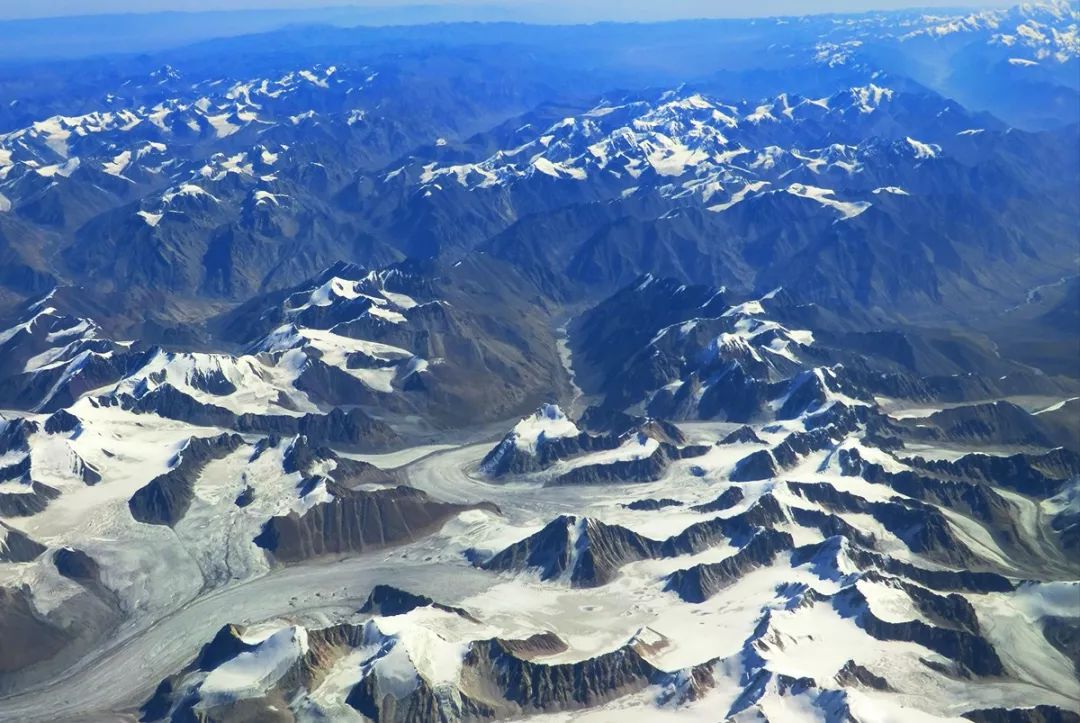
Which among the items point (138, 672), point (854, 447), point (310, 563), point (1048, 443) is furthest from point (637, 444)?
point (138, 672)

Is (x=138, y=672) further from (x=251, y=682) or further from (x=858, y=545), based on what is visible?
(x=858, y=545)

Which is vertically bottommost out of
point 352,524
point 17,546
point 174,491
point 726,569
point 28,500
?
point 726,569

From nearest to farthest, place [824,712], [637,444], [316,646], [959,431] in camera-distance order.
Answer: [824,712] < [316,646] < [637,444] < [959,431]

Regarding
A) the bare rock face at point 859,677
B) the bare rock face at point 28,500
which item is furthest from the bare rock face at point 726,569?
the bare rock face at point 28,500

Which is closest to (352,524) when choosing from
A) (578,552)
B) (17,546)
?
(578,552)

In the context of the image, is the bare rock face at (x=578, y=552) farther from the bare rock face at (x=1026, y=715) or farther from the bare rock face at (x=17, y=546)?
the bare rock face at (x=17, y=546)

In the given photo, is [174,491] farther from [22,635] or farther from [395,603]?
[395,603]

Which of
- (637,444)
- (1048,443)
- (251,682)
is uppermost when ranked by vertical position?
(251,682)
